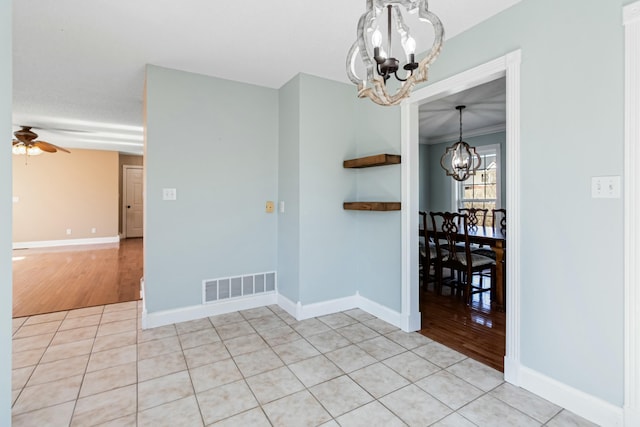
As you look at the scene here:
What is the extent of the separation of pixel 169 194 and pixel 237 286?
1.15 metres

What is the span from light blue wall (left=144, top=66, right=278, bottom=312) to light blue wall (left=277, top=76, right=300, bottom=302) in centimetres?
12

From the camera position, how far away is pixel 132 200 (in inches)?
344

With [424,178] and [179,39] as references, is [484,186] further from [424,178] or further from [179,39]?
[179,39]

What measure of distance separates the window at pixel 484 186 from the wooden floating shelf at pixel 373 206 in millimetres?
3528

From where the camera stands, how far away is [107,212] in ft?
25.9

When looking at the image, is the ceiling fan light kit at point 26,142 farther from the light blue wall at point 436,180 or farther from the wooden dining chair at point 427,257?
the light blue wall at point 436,180

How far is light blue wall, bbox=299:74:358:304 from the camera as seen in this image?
10.3 feet

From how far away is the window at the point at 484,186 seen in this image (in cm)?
554

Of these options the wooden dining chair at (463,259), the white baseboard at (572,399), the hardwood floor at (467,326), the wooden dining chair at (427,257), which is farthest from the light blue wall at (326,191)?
the white baseboard at (572,399)

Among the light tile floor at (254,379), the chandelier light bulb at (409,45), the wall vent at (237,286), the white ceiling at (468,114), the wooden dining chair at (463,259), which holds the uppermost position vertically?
the white ceiling at (468,114)

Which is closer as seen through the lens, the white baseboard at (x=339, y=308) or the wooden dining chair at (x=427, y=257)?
the white baseboard at (x=339, y=308)
